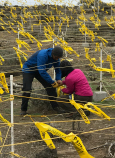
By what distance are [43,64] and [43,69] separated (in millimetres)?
110

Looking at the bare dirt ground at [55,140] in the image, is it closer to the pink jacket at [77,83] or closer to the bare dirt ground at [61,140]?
the bare dirt ground at [61,140]

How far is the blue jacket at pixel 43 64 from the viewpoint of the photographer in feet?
18.0

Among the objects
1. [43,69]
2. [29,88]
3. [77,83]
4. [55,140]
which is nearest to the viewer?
[55,140]

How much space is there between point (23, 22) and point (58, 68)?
46.8 feet

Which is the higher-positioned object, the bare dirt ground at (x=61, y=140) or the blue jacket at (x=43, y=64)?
the blue jacket at (x=43, y=64)

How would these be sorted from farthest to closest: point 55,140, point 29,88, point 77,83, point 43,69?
point 29,88
point 43,69
point 77,83
point 55,140

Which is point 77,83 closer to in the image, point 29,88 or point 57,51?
point 57,51

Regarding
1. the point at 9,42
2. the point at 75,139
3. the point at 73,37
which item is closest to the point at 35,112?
the point at 75,139

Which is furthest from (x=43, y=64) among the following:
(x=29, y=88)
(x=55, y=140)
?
(x=55, y=140)

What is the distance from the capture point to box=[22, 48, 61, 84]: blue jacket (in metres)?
5.48

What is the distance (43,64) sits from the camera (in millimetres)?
5496

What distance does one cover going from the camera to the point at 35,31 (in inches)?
699

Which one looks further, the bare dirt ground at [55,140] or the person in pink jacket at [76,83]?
the person in pink jacket at [76,83]

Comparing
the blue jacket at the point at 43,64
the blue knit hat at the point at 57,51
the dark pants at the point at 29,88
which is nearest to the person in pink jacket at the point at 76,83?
the blue knit hat at the point at 57,51
